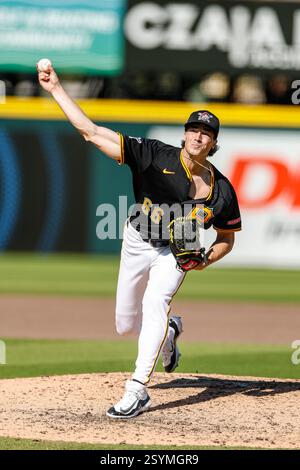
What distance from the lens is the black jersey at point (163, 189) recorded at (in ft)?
21.7

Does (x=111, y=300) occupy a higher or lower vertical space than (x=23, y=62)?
lower

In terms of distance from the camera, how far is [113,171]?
18.9 meters

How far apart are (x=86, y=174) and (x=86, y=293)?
A: 15.6 ft

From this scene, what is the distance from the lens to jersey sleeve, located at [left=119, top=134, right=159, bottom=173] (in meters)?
6.55

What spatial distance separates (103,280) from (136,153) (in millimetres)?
9579

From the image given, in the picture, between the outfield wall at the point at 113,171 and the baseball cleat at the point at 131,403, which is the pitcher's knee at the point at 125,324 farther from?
the outfield wall at the point at 113,171

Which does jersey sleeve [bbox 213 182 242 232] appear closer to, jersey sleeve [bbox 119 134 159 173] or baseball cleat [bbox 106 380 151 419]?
jersey sleeve [bbox 119 134 159 173]

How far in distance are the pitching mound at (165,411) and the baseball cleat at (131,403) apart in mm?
47

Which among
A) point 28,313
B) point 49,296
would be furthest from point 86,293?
point 28,313

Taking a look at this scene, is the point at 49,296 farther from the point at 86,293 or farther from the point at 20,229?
the point at 20,229

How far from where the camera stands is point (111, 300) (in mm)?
13891

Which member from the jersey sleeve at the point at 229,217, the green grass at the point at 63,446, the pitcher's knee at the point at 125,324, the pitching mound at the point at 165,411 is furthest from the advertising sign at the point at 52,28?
the green grass at the point at 63,446

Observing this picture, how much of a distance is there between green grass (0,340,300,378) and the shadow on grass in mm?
794

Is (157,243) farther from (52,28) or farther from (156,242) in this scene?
(52,28)
